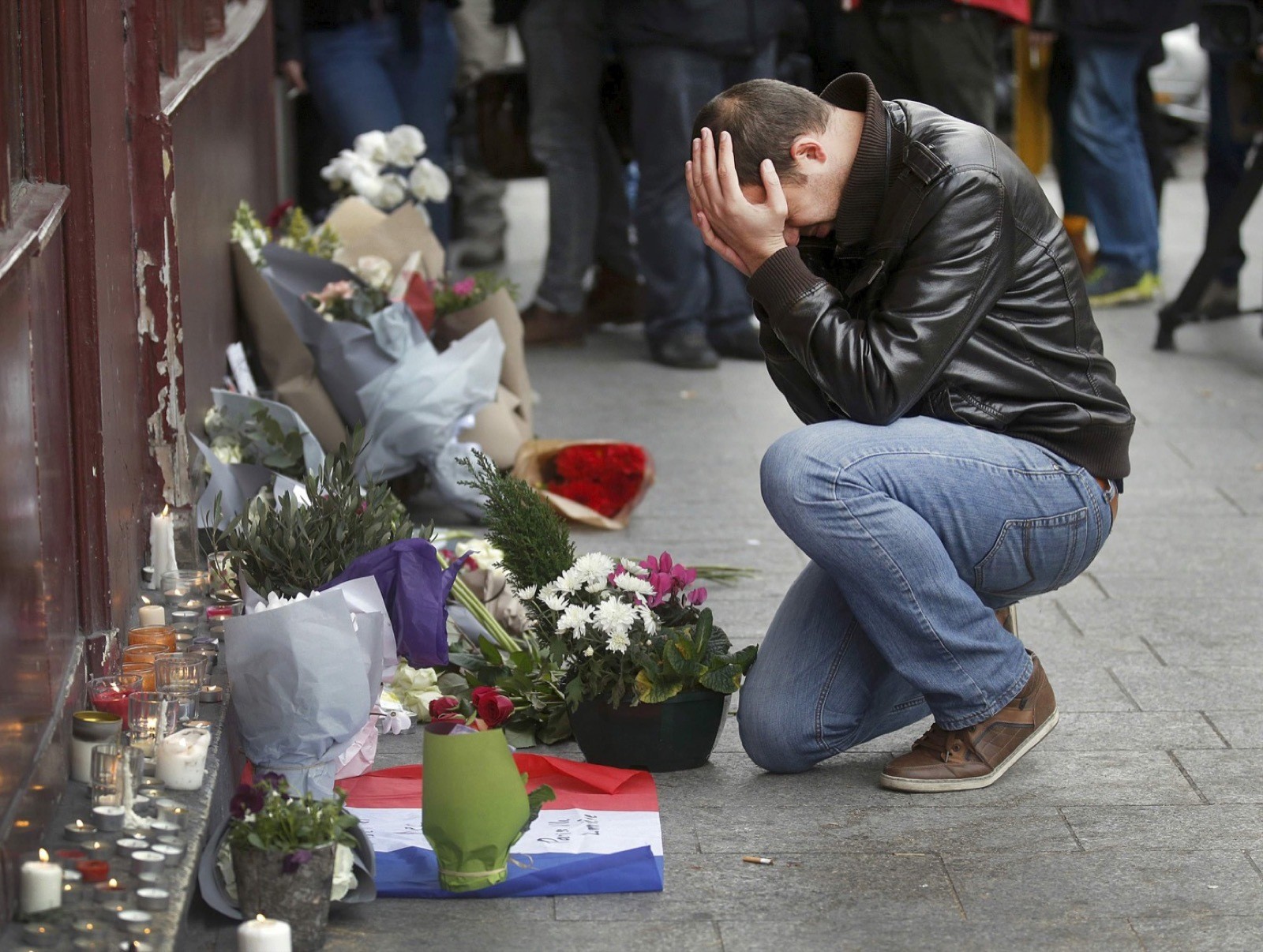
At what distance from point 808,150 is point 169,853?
1.57m

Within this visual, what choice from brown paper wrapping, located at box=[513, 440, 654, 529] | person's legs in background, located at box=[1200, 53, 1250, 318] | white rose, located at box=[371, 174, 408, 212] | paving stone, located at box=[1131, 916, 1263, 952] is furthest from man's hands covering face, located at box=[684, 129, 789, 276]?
person's legs in background, located at box=[1200, 53, 1250, 318]

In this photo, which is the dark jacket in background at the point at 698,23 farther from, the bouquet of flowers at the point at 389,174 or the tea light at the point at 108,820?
the tea light at the point at 108,820

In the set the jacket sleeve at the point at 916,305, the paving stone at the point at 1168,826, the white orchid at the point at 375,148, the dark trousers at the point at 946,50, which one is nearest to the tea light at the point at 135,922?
the jacket sleeve at the point at 916,305

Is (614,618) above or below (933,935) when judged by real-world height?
above

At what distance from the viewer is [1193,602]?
14.5ft

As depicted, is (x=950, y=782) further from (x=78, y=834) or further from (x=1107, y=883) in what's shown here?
(x=78, y=834)

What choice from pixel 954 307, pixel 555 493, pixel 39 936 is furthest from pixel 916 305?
pixel 555 493

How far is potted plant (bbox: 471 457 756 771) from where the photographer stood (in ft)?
10.6

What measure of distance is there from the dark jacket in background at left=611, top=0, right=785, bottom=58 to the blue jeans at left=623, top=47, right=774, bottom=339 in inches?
2.3

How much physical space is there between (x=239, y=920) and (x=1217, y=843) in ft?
5.27

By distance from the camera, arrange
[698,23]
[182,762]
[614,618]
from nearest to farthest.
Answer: [182,762] → [614,618] → [698,23]

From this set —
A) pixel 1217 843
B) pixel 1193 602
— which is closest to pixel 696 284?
pixel 1193 602

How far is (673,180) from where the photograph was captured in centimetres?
693

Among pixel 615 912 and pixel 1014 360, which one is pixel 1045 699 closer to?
pixel 1014 360
